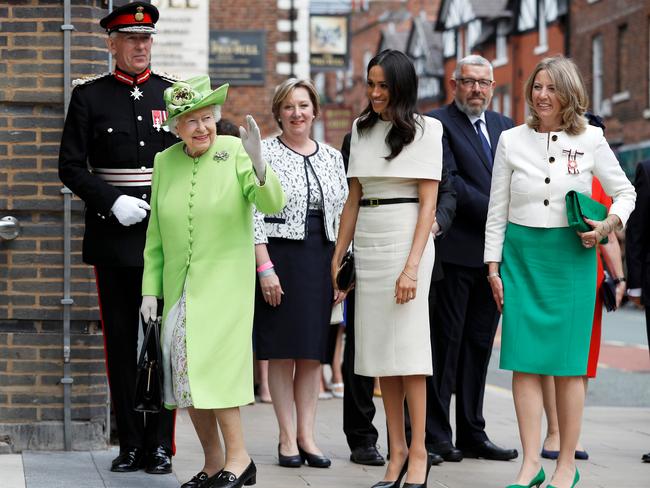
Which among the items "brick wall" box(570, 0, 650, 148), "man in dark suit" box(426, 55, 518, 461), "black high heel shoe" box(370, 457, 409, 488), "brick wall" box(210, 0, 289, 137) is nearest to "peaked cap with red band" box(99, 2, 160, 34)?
"man in dark suit" box(426, 55, 518, 461)

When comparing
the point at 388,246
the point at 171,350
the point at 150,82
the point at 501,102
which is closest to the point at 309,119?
the point at 150,82

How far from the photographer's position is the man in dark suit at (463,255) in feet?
27.1

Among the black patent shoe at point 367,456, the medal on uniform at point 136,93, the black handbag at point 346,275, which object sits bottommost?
the black patent shoe at point 367,456

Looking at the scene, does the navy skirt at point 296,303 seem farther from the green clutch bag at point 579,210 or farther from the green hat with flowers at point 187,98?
the green clutch bag at point 579,210

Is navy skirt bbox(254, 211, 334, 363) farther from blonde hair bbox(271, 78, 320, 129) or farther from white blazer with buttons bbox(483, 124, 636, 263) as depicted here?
white blazer with buttons bbox(483, 124, 636, 263)

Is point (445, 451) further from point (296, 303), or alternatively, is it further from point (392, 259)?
point (392, 259)

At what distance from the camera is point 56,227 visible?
8.13m

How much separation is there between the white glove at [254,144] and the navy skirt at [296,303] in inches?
64.1

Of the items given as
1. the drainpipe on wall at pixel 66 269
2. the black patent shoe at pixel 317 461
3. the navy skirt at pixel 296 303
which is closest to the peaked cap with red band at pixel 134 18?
the drainpipe on wall at pixel 66 269

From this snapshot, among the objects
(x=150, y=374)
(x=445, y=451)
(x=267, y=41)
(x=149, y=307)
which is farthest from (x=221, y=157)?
(x=267, y=41)

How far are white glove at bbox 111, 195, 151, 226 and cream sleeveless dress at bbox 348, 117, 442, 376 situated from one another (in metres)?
1.11

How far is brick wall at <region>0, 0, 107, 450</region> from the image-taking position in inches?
318

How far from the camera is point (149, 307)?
6664 millimetres

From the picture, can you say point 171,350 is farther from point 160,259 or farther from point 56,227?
point 56,227
